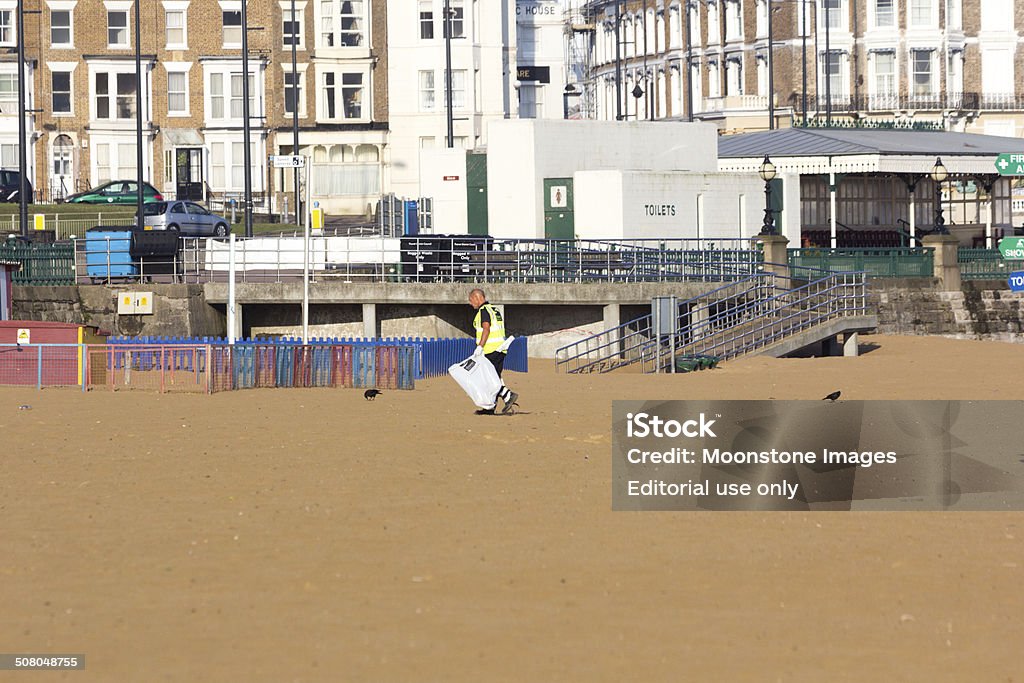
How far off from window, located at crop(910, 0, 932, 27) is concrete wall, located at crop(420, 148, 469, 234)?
47.3 m

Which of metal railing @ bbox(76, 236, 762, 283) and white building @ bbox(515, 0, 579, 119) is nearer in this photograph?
metal railing @ bbox(76, 236, 762, 283)

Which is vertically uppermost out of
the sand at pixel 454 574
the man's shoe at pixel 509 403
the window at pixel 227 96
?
the window at pixel 227 96

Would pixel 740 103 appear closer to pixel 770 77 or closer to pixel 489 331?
pixel 770 77

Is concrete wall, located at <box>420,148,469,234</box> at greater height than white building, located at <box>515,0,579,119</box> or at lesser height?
lesser

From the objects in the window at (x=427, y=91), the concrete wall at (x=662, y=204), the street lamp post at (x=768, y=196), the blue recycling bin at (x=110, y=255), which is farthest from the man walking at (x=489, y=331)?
the window at (x=427, y=91)

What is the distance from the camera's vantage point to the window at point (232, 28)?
68562 millimetres

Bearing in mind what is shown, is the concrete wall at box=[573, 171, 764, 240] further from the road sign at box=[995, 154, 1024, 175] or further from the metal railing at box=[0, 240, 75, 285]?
the road sign at box=[995, 154, 1024, 175]

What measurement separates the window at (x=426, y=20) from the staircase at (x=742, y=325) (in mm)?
34625

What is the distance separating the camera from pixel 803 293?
36812 mm

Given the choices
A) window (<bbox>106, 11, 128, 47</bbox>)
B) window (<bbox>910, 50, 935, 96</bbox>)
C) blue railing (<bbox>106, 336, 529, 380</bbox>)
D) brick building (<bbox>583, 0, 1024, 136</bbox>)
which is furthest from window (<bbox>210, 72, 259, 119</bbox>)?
blue railing (<bbox>106, 336, 529, 380</bbox>)

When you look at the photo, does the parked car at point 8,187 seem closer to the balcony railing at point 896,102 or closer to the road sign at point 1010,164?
the balcony railing at point 896,102

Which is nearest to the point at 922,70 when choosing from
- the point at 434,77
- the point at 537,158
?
the point at 434,77

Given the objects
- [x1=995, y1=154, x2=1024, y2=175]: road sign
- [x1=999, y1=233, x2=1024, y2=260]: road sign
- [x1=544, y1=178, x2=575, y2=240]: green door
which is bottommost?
[x1=999, y1=233, x2=1024, y2=260]: road sign

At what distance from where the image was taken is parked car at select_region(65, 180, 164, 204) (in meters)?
59.2
